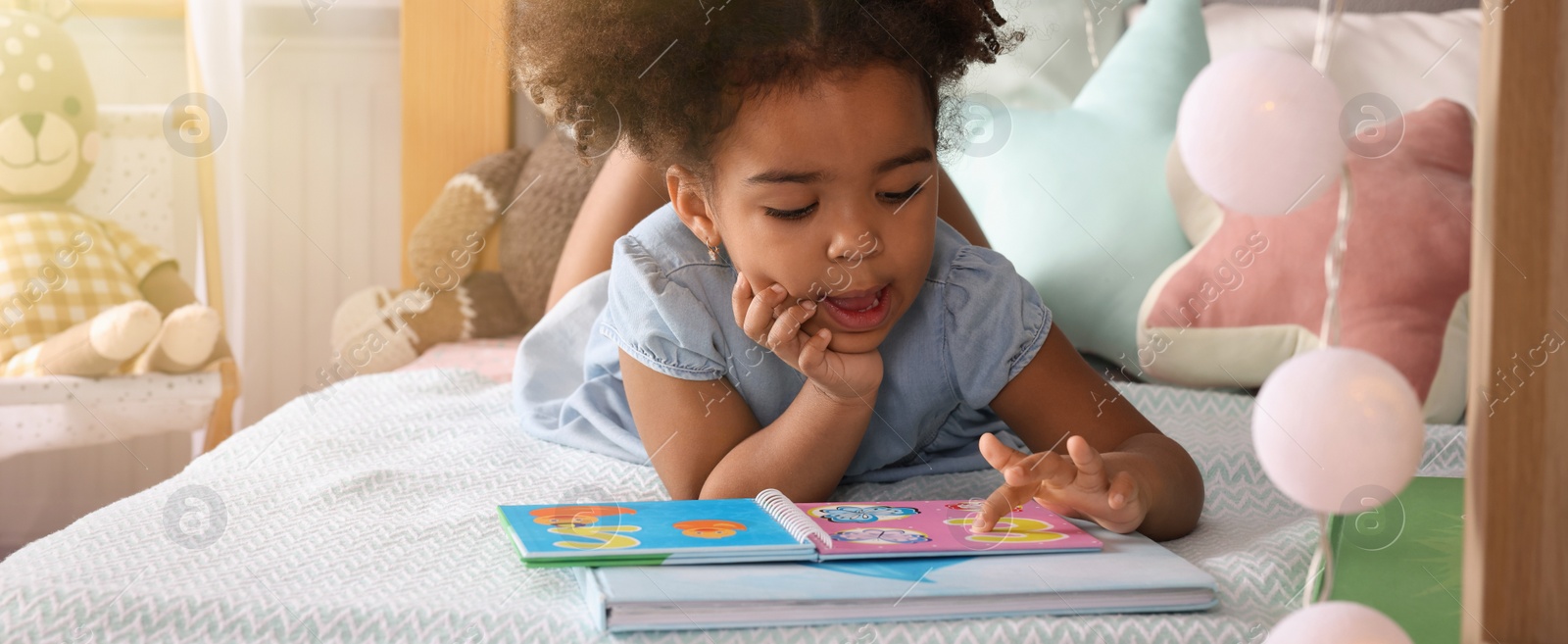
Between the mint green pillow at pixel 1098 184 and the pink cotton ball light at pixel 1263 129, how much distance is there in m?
0.95

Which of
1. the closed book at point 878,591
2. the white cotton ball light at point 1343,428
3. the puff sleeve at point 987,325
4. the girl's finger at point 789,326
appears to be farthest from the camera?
the puff sleeve at point 987,325

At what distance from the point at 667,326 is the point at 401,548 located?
0.30 meters

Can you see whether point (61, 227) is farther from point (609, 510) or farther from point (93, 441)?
point (609, 510)

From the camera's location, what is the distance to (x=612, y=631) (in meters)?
0.60

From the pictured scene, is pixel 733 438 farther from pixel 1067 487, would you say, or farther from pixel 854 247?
pixel 1067 487

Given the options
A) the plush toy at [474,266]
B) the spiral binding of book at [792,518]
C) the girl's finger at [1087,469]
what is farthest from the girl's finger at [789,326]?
the plush toy at [474,266]

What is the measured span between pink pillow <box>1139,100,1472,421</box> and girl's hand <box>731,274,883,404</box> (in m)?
0.57

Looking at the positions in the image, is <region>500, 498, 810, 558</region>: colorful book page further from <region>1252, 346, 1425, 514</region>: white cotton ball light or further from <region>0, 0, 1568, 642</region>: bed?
<region>1252, 346, 1425, 514</region>: white cotton ball light

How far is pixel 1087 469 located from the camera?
0.70 metres

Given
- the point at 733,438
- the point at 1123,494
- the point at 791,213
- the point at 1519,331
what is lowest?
the point at 733,438

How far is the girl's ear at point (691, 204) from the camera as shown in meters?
0.97

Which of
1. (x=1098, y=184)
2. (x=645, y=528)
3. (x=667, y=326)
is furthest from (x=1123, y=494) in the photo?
(x=1098, y=184)

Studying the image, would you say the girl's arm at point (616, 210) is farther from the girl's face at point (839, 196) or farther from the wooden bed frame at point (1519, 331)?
the wooden bed frame at point (1519, 331)

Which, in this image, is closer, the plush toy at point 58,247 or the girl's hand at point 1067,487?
the girl's hand at point 1067,487
